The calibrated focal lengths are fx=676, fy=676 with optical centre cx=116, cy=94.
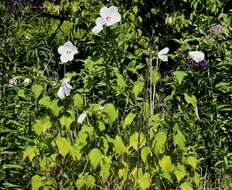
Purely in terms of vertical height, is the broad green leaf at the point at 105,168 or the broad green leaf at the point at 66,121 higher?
the broad green leaf at the point at 66,121

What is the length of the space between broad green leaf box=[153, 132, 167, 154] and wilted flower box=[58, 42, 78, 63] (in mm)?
723

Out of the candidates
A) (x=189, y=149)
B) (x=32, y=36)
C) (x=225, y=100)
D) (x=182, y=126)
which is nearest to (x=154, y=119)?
(x=189, y=149)

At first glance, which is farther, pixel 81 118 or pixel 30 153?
pixel 30 153

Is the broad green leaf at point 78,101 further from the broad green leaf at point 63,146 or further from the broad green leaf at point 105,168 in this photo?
the broad green leaf at point 105,168

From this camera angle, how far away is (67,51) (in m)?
4.18

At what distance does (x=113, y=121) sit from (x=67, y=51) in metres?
0.54

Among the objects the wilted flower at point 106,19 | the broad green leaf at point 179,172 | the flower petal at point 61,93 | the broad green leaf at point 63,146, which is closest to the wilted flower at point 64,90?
the flower petal at point 61,93

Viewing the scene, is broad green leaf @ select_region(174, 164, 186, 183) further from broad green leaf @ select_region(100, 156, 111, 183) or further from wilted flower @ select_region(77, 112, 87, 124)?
wilted flower @ select_region(77, 112, 87, 124)

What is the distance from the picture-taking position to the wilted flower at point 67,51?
415 cm

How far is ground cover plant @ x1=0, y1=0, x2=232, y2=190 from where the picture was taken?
403 centimetres

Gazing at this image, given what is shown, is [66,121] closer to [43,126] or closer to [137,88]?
[43,126]

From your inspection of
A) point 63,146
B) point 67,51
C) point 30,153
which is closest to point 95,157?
point 63,146

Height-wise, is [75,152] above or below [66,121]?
below

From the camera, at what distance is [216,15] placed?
7.10 metres
